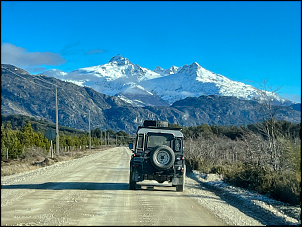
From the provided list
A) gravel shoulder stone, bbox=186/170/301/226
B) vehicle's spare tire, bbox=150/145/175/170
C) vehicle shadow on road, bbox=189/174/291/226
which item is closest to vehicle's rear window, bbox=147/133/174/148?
vehicle's spare tire, bbox=150/145/175/170

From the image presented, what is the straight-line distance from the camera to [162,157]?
50.7ft

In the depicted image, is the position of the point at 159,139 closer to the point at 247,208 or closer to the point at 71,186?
the point at 71,186

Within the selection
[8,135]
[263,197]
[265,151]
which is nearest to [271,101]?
[265,151]

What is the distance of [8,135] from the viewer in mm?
53594

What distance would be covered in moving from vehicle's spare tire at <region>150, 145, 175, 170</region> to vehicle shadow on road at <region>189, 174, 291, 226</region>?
8.07ft

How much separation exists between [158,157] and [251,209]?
4429 millimetres

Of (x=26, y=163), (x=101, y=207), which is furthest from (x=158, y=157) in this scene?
(x=26, y=163)

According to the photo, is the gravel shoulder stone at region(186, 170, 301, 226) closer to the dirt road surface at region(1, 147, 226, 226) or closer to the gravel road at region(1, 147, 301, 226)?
the gravel road at region(1, 147, 301, 226)

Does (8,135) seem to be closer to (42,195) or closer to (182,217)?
(42,195)

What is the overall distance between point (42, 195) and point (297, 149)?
8.99 metres

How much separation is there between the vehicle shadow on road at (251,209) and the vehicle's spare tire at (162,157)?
8.07 feet

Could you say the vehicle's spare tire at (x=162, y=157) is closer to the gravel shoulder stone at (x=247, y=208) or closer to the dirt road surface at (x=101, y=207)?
the dirt road surface at (x=101, y=207)

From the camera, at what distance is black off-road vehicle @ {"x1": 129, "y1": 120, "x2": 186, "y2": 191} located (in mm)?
15430

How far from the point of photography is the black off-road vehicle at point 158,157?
15.4 meters
